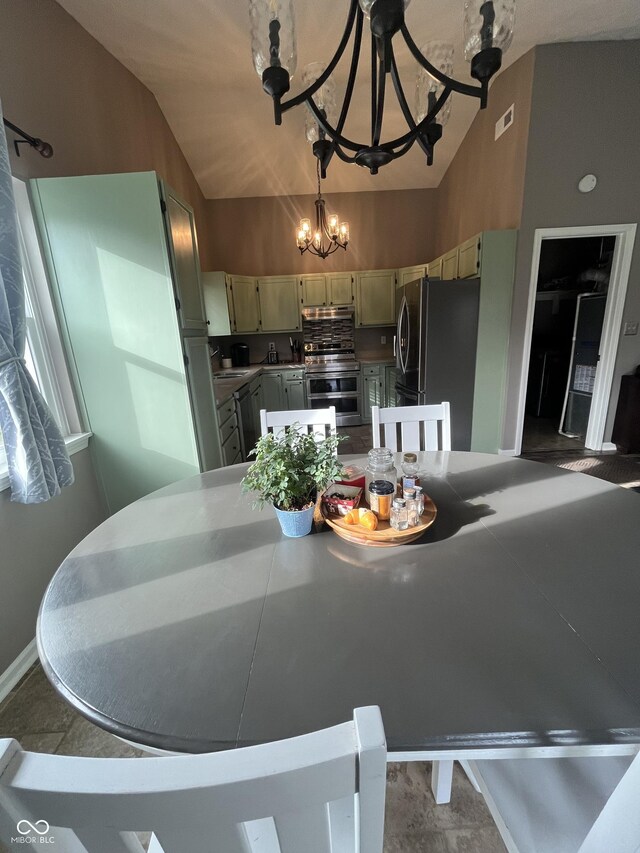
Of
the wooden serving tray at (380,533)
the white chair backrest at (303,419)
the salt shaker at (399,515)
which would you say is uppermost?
the white chair backrest at (303,419)

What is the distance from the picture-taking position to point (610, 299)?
10.4ft

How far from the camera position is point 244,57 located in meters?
2.69

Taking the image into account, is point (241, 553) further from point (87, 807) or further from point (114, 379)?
point (114, 379)

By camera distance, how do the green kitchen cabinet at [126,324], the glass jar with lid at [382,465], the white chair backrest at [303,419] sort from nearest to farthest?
the glass jar with lid at [382,465], the white chair backrest at [303,419], the green kitchen cabinet at [126,324]

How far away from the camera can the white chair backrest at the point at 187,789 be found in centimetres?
31

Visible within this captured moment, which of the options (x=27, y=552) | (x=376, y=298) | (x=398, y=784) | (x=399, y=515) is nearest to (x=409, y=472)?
(x=399, y=515)

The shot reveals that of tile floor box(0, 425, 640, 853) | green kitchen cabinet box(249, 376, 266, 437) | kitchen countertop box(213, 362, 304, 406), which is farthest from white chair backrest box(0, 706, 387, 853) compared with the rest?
green kitchen cabinet box(249, 376, 266, 437)

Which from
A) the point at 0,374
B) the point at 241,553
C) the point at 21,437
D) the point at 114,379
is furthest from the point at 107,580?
the point at 114,379

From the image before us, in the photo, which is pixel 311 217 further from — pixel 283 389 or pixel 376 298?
pixel 283 389

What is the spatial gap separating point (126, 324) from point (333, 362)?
2976mm

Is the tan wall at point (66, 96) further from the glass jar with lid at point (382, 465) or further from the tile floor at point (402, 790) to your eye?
the tile floor at point (402, 790)

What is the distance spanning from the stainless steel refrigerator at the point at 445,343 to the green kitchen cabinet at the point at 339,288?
1360mm

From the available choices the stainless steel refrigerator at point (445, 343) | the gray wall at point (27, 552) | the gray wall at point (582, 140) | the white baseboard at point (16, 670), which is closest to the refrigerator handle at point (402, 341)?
the stainless steel refrigerator at point (445, 343)

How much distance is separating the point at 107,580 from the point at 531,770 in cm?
104
